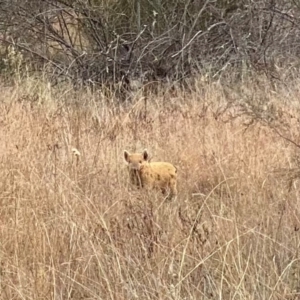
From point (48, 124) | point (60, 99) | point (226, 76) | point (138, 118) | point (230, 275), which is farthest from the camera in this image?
point (226, 76)

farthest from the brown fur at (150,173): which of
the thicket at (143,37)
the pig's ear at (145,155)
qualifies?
the thicket at (143,37)

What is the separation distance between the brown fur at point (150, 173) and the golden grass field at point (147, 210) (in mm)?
66

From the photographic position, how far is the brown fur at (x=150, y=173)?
407 cm

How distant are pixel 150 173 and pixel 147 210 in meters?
1.24

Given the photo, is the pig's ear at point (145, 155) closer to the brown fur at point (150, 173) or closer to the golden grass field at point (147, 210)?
the brown fur at point (150, 173)

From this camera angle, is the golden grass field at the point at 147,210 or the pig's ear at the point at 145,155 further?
the pig's ear at the point at 145,155

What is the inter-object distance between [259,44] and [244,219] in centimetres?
516

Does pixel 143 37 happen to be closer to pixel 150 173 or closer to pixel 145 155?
pixel 145 155

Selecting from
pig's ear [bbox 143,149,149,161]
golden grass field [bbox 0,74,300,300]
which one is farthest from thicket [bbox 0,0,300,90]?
pig's ear [bbox 143,149,149,161]

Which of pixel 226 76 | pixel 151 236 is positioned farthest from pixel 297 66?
pixel 151 236

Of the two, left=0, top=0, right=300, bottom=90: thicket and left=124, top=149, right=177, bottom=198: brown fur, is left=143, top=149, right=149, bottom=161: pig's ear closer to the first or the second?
left=124, top=149, right=177, bottom=198: brown fur

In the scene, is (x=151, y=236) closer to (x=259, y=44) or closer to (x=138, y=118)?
(x=138, y=118)

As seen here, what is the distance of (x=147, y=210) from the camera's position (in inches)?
121

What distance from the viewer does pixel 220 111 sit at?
5.51 metres
